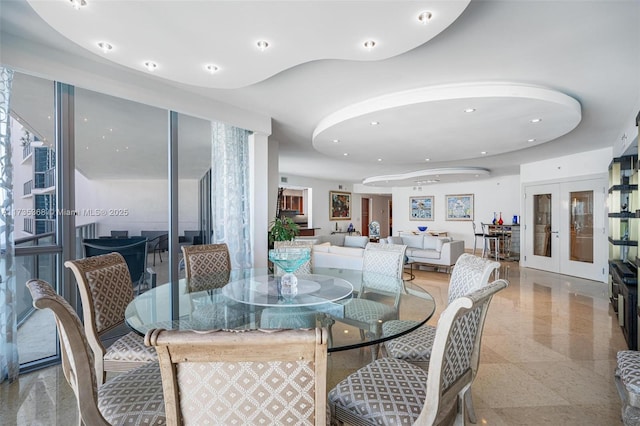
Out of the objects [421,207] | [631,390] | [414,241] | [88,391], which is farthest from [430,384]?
[421,207]

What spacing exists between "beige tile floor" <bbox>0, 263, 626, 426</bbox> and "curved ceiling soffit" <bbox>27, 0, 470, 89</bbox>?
7.80 ft

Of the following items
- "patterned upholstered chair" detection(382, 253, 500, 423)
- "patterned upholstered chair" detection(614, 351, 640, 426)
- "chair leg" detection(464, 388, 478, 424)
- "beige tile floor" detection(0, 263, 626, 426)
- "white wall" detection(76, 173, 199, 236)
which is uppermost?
"white wall" detection(76, 173, 199, 236)

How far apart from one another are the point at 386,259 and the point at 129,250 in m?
2.63

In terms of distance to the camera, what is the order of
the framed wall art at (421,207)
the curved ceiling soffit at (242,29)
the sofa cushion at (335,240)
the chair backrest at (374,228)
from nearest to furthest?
the curved ceiling soffit at (242,29), the sofa cushion at (335,240), the framed wall art at (421,207), the chair backrest at (374,228)


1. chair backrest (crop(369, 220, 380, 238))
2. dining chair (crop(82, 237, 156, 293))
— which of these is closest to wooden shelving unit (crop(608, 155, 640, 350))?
dining chair (crop(82, 237, 156, 293))

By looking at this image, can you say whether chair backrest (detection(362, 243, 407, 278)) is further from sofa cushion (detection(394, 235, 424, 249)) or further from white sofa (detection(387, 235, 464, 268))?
sofa cushion (detection(394, 235, 424, 249))

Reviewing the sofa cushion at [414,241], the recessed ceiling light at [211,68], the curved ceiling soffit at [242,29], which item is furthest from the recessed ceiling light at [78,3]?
the sofa cushion at [414,241]

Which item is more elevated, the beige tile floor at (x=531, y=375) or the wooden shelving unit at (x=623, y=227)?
the wooden shelving unit at (x=623, y=227)

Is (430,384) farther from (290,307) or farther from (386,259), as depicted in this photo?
(386,259)

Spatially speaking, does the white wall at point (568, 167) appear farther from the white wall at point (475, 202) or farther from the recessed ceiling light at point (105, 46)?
the recessed ceiling light at point (105, 46)

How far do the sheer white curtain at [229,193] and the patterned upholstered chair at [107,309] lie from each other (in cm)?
169

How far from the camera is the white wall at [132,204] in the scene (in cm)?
278

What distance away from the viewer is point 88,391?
1.15 m

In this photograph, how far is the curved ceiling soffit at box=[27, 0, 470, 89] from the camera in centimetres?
161
